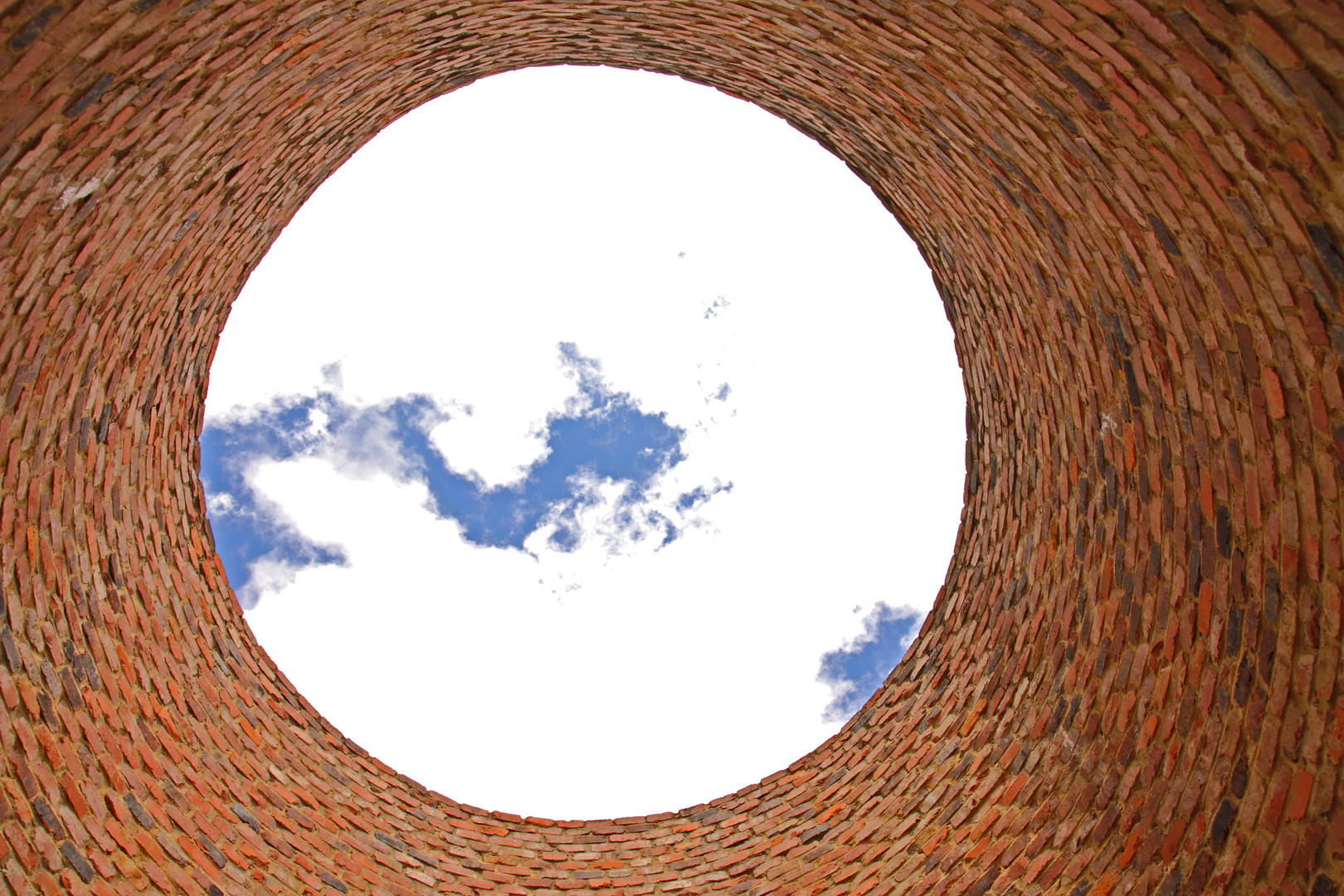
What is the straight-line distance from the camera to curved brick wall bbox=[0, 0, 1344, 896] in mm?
2412

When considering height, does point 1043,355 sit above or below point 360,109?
below

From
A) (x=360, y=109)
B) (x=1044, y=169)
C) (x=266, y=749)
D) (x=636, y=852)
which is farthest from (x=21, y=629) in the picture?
(x=1044, y=169)

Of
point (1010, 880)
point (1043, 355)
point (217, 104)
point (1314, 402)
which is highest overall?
point (217, 104)

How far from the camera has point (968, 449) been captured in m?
4.96

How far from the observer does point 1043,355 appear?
397 cm

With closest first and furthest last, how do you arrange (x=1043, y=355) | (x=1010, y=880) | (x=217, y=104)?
(x=217, y=104), (x=1010, y=880), (x=1043, y=355)

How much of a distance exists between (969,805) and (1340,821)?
189 cm

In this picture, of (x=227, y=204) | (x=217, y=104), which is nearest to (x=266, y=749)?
(x=227, y=204)

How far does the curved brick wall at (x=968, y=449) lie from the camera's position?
241 cm

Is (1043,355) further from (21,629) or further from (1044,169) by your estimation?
(21,629)

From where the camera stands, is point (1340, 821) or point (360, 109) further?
point (360, 109)

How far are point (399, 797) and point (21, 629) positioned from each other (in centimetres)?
226

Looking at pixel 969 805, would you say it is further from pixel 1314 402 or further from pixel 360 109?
pixel 360 109

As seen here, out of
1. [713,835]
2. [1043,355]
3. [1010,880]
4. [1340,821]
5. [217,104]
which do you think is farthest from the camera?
[713,835]
